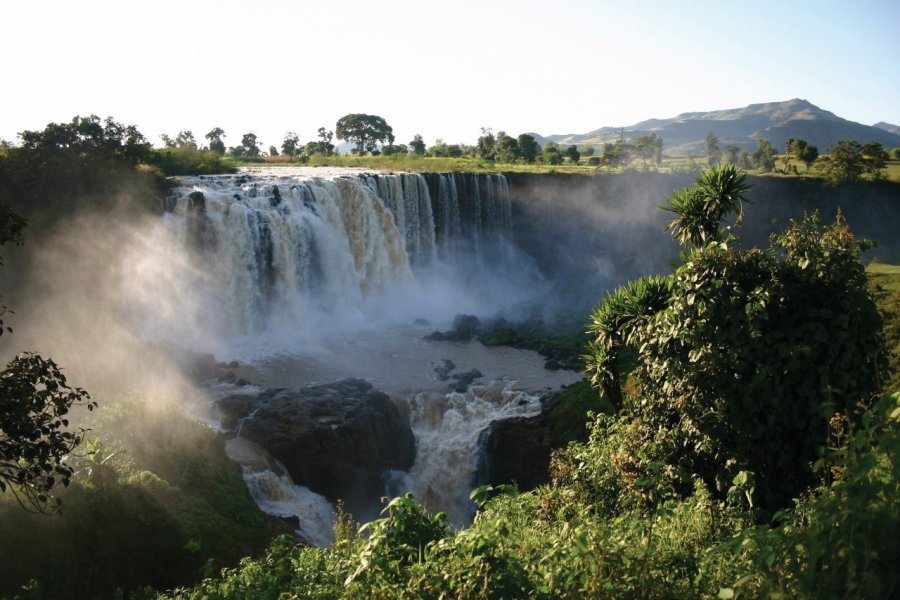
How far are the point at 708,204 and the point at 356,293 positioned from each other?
23.4 meters

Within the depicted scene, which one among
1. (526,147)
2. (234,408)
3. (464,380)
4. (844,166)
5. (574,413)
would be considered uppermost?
(526,147)

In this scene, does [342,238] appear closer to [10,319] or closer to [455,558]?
[10,319]

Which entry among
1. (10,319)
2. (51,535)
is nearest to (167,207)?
(10,319)

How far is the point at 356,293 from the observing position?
30.7 meters

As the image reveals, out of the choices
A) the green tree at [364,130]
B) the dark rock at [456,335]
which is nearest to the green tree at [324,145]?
the green tree at [364,130]

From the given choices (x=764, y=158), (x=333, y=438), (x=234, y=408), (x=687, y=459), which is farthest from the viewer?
(x=764, y=158)

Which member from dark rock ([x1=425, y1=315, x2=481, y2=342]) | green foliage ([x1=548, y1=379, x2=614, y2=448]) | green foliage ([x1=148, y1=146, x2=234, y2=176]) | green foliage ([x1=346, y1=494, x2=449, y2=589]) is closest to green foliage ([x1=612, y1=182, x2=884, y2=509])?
green foliage ([x1=346, y1=494, x2=449, y2=589])

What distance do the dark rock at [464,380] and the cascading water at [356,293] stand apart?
1.34 feet

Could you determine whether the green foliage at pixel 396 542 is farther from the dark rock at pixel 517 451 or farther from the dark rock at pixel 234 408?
the dark rock at pixel 234 408

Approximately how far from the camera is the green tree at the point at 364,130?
77.5 m

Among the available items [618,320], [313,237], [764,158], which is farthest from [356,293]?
[764,158]

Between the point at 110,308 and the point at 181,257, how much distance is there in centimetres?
326

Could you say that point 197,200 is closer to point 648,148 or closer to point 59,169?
point 59,169

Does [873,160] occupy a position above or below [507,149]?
below
